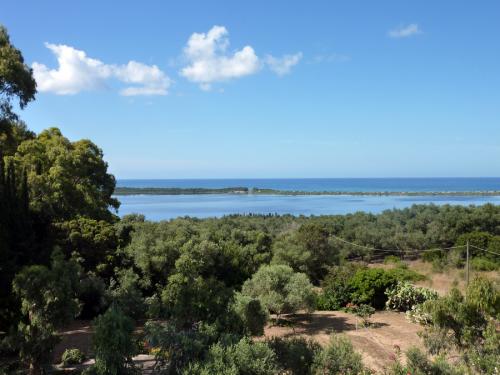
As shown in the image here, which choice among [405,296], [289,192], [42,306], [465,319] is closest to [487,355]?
[465,319]

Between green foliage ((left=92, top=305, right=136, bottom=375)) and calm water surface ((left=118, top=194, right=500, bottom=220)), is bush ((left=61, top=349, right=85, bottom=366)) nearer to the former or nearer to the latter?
green foliage ((left=92, top=305, right=136, bottom=375))

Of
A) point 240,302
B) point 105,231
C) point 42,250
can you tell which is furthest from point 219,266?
point 240,302

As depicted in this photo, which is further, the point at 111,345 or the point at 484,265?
the point at 484,265

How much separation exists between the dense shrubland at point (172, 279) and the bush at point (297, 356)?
0.02m

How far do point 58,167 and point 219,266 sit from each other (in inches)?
310

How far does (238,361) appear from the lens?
674 centimetres

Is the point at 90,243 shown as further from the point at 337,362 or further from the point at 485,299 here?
the point at 485,299

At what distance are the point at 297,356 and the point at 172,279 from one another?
7550 mm

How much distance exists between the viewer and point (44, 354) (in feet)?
26.6

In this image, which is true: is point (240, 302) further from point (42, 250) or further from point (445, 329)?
point (42, 250)

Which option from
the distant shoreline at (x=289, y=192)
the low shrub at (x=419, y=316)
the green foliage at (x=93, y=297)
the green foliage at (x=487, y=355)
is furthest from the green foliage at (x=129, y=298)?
the distant shoreline at (x=289, y=192)

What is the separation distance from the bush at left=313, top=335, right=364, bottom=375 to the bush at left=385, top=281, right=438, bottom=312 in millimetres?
9634

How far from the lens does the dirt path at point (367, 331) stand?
1093 cm

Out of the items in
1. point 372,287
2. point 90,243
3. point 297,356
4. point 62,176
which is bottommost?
point 372,287
